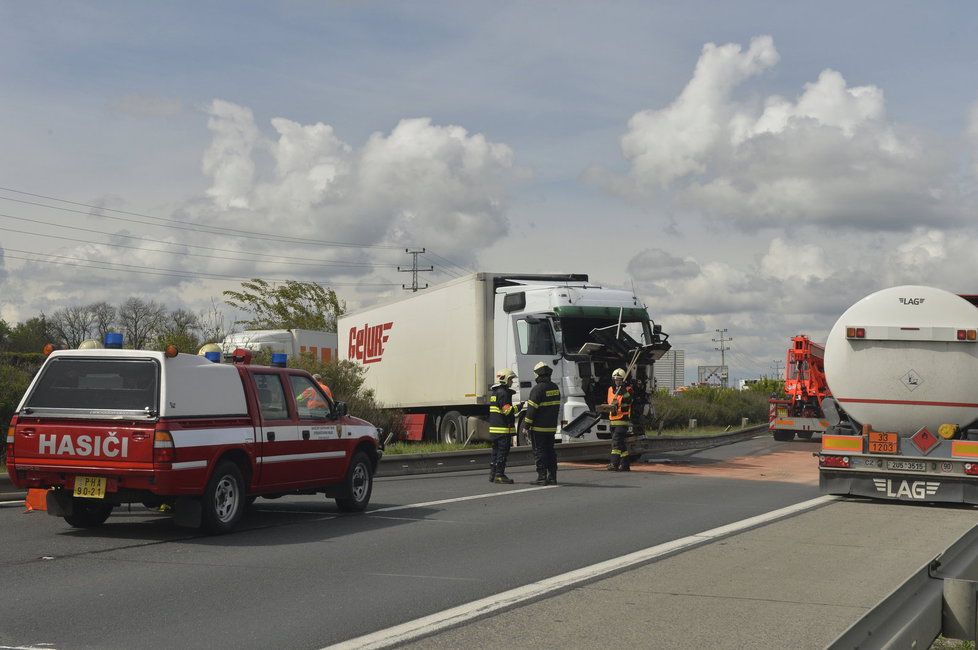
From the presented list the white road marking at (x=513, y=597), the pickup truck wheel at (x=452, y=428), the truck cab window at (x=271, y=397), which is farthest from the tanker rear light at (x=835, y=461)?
the pickup truck wheel at (x=452, y=428)

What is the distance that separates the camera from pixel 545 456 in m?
17.1

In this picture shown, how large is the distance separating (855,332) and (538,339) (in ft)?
26.7

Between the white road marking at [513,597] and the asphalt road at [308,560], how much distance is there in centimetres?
14

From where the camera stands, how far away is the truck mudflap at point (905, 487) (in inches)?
559

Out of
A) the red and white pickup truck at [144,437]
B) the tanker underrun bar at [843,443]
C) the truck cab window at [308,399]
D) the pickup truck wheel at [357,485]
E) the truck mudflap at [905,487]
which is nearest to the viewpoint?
the red and white pickup truck at [144,437]

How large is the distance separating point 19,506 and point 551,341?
36.2 ft

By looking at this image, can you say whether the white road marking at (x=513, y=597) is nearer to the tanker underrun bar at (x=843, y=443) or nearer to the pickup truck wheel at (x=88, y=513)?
the tanker underrun bar at (x=843, y=443)

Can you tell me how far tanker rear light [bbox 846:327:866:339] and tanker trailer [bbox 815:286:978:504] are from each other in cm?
1

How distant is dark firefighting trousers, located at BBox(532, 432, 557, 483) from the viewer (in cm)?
1709

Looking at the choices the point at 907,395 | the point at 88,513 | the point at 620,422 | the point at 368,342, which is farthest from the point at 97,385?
the point at 368,342

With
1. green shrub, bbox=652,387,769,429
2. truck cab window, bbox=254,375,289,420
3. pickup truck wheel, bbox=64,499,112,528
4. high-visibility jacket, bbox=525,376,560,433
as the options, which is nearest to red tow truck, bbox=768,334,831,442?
green shrub, bbox=652,387,769,429

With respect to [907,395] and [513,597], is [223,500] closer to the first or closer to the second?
[513,597]

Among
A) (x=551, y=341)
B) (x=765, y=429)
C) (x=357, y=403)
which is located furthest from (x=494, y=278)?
(x=765, y=429)

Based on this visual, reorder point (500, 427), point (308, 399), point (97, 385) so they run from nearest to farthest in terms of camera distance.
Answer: point (97, 385) → point (308, 399) → point (500, 427)
